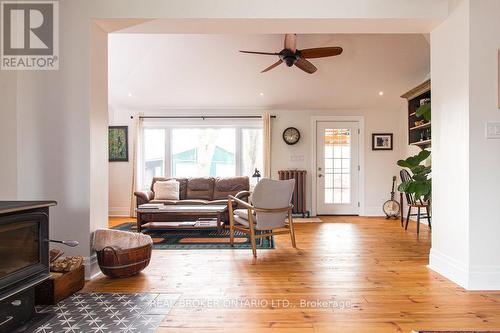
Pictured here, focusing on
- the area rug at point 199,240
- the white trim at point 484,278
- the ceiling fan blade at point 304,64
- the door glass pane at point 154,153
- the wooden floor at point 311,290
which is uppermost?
the ceiling fan blade at point 304,64

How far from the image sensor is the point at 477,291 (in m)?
2.27

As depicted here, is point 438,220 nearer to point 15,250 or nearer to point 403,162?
point 403,162

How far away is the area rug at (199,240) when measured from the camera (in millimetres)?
3594

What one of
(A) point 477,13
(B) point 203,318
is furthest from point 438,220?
(B) point 203,318

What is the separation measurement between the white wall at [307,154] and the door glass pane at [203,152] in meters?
0.45

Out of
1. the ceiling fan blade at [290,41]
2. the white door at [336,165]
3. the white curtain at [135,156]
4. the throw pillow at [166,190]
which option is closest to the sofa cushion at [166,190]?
the throw pillow at [166,190]

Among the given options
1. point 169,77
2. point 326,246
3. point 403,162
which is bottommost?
point 326,246

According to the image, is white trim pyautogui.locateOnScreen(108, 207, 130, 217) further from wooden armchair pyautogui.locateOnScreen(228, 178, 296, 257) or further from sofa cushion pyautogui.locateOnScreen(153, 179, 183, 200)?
wooden armchair pyautogui.locateOnScreen(228, 178, 296, 257)

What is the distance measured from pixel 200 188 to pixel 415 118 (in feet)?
13.7

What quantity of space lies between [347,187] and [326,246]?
Answer: 2763 mm

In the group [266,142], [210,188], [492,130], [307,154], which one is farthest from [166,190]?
[492,130]

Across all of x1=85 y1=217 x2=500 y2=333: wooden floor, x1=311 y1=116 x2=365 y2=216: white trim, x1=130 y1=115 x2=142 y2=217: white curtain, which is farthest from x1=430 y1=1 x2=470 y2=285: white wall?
x1=130 y1=115 x2=142 y2=217: white curtain

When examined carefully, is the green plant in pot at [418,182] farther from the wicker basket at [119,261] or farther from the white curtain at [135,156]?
the white curtain at [135,156]

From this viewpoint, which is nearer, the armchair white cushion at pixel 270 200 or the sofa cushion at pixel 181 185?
the armchair white cushion at pixel 270 200
